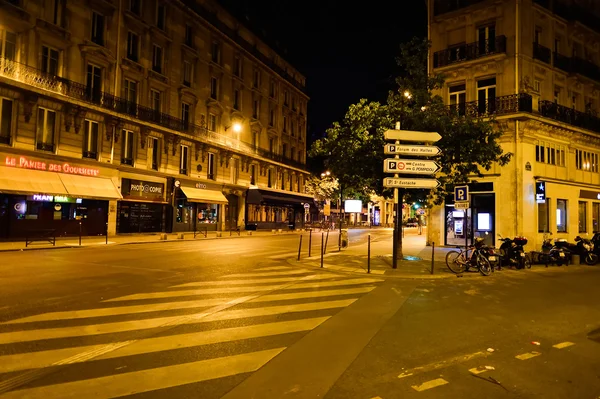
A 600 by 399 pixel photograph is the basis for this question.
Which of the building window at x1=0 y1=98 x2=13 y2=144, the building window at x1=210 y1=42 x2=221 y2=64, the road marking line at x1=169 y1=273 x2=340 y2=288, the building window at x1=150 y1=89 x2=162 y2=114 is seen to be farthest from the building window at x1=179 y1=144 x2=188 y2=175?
the road marking line at x1=169 y1=273 x2=340 y2=288

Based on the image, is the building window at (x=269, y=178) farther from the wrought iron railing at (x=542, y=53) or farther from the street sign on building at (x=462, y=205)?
the street sign on building at (x=462, y=205)

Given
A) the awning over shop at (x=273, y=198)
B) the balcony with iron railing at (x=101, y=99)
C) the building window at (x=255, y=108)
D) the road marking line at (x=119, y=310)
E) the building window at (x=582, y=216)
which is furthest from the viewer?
the building window at (x=255, y=108)

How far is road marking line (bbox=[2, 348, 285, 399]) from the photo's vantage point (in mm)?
4152

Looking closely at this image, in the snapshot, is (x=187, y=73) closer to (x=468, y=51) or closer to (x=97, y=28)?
(x=97, y=28)

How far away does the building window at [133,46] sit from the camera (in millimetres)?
30800

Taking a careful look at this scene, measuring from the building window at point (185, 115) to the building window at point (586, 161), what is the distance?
1161 inches

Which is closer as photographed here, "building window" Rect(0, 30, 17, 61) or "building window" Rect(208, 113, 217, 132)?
"building window" Rect(0, 30, 17, 61)

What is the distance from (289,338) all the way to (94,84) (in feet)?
91.3

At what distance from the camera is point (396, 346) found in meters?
5.92

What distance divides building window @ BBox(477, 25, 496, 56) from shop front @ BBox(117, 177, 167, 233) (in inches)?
979

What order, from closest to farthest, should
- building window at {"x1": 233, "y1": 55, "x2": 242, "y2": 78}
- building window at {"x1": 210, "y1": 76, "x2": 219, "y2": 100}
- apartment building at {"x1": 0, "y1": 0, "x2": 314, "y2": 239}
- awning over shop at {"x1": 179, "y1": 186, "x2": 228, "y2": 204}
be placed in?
apartment building at {"x1": 0, "y1": 0, "x2": 314, "y2": 239} < awning over shop at {"x1": 179, "y1": 186, "x2": 228, "y2": 204} < building window at {"x1": 210, "y1": 76, "x2": 219, "y2": 100} < building window at {"x1": 233, "y1": 55, "x2": 242, "y2": 78}

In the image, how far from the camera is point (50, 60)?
2519 cm

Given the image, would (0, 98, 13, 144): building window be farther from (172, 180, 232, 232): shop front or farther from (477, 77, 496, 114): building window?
(477, 77, 496, 114): building window

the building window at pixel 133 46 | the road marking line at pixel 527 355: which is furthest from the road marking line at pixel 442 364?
the building window at pixel 133 46
